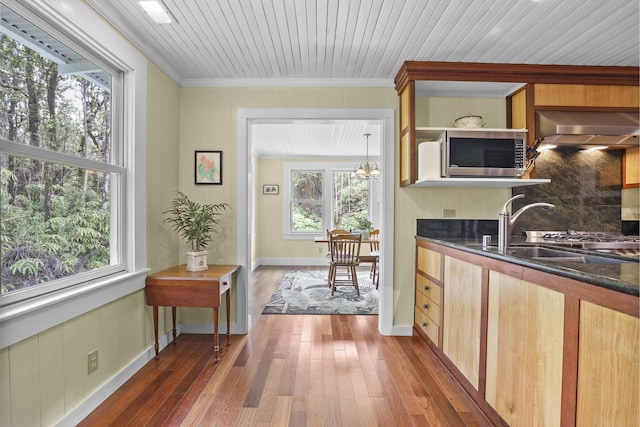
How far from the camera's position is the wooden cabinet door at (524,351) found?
1224 millimetres

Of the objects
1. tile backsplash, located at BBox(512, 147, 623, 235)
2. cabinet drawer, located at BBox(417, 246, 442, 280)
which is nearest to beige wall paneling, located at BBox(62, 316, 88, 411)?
cabinet drawer, located at BBox(417, 246, 442, 280)

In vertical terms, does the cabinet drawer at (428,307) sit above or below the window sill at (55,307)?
below

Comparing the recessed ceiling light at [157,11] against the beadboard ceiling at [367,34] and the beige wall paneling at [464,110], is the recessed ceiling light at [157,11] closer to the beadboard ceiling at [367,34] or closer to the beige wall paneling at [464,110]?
the beadboard ceiling at [367,34]

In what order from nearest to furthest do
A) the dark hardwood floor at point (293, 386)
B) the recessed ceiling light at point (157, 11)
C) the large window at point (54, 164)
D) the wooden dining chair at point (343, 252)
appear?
the large window at point (54, 164) < the dark hardwood floor at point (293, 386) < the recessed ceiling light at point (157, 11) < the wooden dining chair at point (343, 252)

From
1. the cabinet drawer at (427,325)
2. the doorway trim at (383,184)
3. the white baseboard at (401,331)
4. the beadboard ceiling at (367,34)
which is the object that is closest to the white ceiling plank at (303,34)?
the beadboard ceiling at (367,34)

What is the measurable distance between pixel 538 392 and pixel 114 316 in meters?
2.39

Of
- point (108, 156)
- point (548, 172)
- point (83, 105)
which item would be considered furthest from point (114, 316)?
point (548, 172)

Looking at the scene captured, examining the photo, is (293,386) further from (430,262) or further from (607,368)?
(607,368)

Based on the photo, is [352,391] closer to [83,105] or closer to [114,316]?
[114,316]

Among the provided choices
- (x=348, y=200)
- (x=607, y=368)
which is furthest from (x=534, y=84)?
(x=348, y=200)

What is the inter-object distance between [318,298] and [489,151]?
2.73 meters

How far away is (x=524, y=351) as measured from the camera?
4.58 ft

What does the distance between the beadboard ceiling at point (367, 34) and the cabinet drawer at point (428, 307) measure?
1871mm

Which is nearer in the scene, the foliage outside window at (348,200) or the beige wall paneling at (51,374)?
the beige wall paneling at (51,374)
